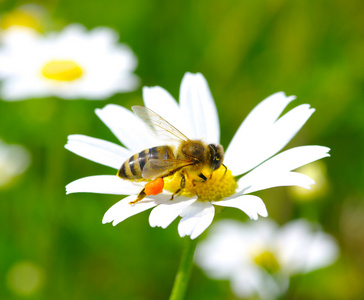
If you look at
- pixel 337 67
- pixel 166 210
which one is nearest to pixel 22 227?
pixel 166 210

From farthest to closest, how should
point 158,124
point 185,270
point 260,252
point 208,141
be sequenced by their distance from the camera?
1. point 260,252
2. point 208,141
3. point 158,124
4. point 185,270

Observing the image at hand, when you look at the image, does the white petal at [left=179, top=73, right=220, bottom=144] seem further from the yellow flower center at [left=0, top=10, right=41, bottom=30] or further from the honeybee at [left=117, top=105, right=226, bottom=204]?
the yellow flower center at [left=0, top=10, right=41, bottom=30]

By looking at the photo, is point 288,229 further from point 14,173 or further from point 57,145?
point 14,173

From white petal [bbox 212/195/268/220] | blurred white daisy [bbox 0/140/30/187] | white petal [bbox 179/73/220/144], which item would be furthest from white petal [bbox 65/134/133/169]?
blurred white daisy [bbox 0/140/30/187]

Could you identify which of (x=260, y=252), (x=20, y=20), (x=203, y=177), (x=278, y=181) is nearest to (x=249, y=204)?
(x=278, y=181)

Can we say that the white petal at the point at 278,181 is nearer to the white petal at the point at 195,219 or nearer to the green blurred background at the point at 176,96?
the white petal at the point at 195,219

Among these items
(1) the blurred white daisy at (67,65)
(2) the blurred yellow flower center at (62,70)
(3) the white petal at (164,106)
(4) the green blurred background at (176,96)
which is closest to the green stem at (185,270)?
(3) the white petal at (164,106)

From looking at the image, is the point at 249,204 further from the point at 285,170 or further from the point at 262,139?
the point at 262,139
